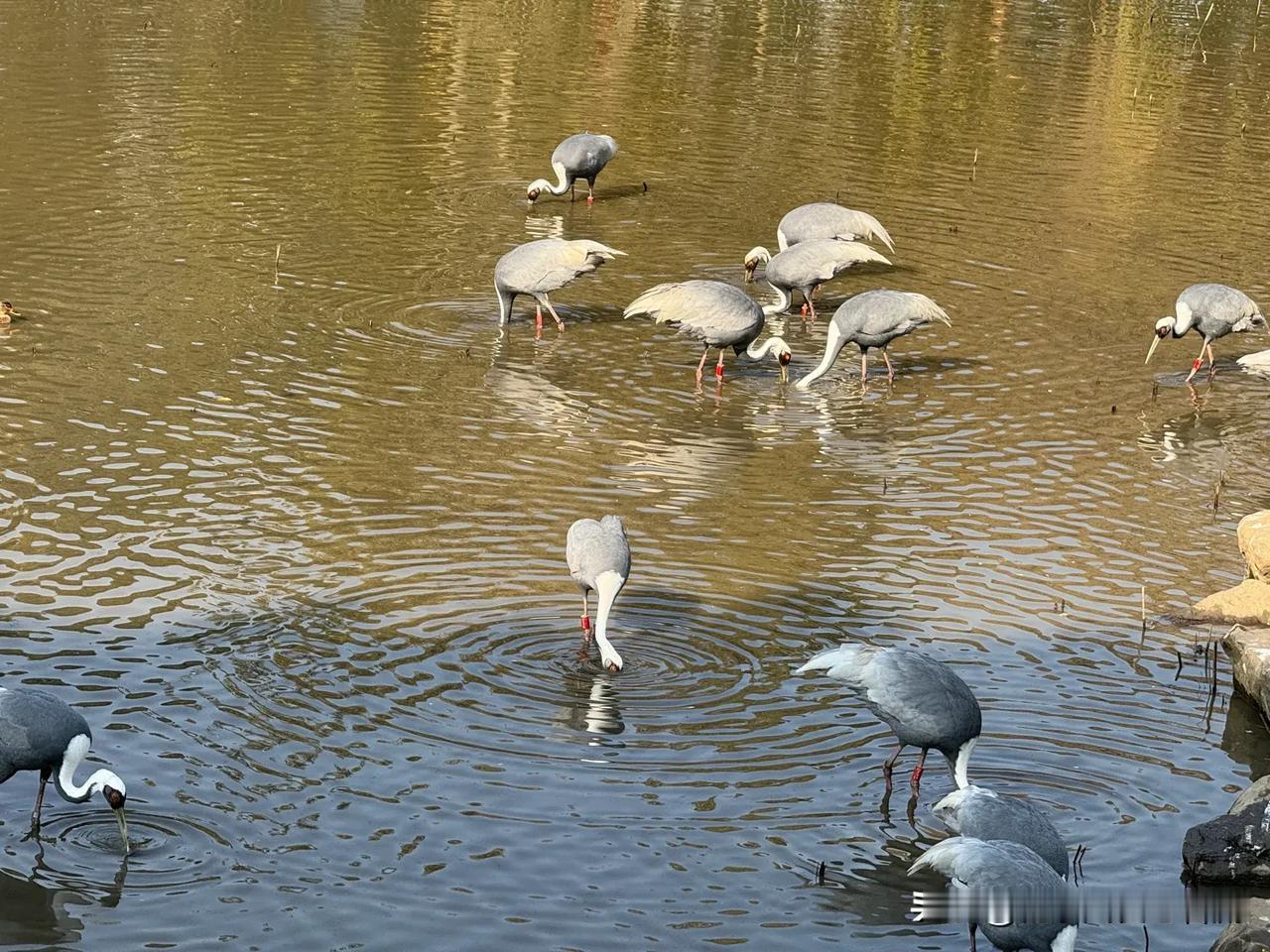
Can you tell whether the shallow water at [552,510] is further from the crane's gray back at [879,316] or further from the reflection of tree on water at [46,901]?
the crane's gray back at [879,316]

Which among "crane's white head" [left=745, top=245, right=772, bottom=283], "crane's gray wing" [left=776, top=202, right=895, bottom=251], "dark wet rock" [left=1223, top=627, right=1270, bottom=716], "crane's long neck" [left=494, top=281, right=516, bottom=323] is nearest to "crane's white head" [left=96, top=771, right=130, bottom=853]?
"dark wet rock" [left=1223, top=627, right=1270, bottom=716]

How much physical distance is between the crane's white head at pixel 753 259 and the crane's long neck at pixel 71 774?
11.0 meters

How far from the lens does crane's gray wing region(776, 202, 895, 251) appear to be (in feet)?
61.0

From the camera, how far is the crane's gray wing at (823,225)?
18578 mm

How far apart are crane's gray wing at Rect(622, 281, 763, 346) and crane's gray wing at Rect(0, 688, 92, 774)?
812 centimetres

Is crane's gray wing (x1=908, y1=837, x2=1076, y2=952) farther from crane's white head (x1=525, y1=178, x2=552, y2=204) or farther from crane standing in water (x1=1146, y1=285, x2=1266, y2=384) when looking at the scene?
crane's white head (x1=525, y1=178, x2=552, y2=204)

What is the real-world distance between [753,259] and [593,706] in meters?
9.32

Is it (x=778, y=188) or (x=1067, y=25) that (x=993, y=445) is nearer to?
(x=778, y=188)

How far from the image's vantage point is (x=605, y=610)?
10000mm

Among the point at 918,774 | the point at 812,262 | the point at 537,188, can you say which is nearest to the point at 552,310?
the point at 812,262

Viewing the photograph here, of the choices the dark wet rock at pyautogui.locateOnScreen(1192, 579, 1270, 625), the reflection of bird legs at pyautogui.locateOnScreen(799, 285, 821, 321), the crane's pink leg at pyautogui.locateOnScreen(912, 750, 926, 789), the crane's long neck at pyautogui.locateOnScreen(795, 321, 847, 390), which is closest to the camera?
the crane's pink leg at pyautogui.locateOnScreen(912, 750, 926, 789)

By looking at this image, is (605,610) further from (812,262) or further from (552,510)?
(812,262)

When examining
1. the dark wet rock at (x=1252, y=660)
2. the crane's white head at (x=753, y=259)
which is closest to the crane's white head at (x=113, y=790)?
the dark wet rock at (x=1252, y=660)

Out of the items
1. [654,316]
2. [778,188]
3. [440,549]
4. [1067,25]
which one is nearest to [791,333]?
[654,316]
